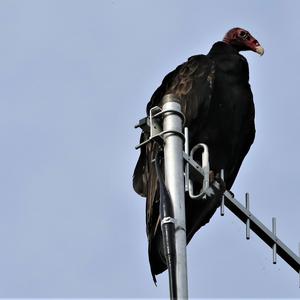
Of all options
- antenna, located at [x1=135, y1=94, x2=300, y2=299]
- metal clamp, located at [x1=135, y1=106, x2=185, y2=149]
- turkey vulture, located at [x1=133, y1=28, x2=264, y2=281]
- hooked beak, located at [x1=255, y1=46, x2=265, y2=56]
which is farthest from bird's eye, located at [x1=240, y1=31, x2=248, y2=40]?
metal clamp, located at [x1=135, y1=106, x2=185, y2=149]

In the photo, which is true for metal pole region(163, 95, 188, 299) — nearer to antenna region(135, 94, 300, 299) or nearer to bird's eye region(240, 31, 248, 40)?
antenna region(135, 94, 300, 299)

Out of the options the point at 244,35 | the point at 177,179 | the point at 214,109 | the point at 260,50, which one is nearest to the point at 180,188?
the point at 177,179

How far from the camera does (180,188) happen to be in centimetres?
527

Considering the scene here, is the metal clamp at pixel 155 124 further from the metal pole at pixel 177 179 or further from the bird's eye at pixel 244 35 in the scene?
the bird's eye at pixel 244 35

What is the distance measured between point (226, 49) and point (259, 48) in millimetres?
593

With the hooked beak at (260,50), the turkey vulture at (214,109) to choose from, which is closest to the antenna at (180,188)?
the turkey vulture at (214,109)

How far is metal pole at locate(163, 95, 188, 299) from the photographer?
5000 mm

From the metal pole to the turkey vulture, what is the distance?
12.9 feet

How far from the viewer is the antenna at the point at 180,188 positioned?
5.07 m

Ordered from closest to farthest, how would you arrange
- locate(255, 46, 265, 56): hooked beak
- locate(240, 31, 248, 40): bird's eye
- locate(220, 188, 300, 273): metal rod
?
locate(220, 188, 300, 273): metal rod < locate(255, 46, 265, 56): hooked beak < locate(240, 31, 248, 40): bird's eye

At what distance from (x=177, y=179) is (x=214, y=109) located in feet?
16.0

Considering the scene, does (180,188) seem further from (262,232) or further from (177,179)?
(262,232)

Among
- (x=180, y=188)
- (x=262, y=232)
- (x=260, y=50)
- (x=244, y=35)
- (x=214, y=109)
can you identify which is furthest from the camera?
(x=244, y=35)

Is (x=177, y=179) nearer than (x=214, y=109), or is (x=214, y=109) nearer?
(x=177, y=179)
